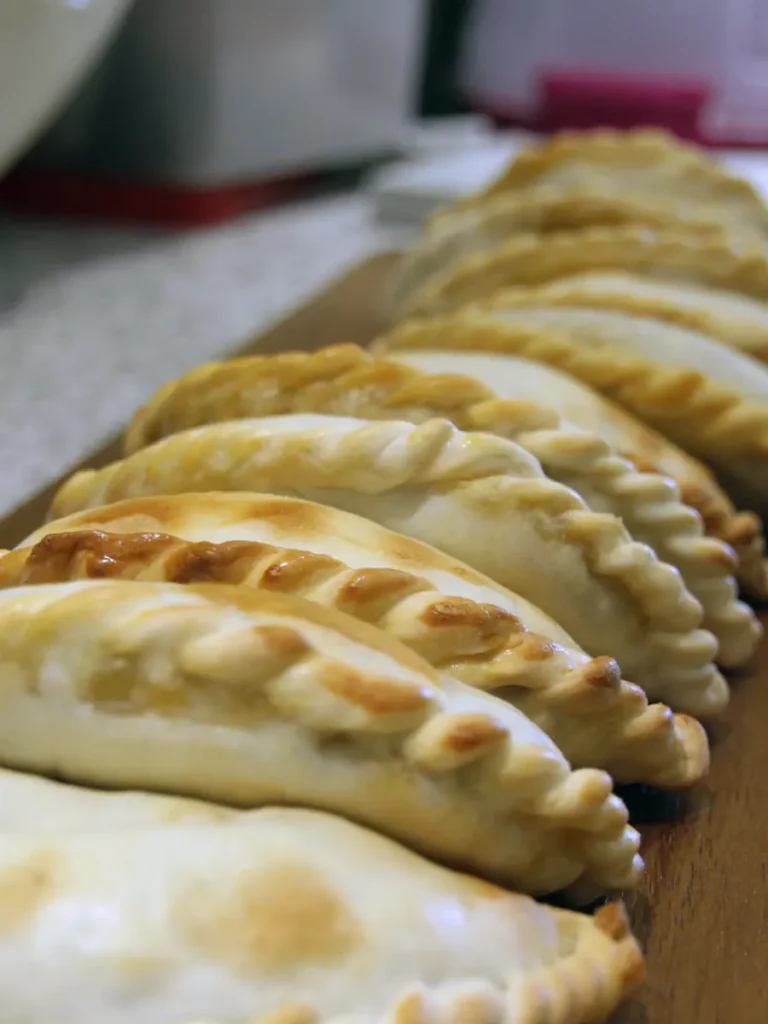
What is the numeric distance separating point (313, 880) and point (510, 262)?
781mm

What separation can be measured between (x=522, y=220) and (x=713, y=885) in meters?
0.80

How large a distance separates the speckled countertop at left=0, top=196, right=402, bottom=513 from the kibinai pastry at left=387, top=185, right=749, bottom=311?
0.76 ft

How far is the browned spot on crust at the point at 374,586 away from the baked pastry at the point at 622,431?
10.3 inches

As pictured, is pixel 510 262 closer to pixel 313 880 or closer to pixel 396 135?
pixel 313 880

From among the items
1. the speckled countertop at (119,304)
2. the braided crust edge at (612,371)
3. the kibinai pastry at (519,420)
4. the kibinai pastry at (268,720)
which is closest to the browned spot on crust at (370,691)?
the kibinai pastry at (268,720)

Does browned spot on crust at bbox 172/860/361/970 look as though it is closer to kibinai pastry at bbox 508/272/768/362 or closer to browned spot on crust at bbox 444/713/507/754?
browned spot on crust at bbox 444/713/507/754

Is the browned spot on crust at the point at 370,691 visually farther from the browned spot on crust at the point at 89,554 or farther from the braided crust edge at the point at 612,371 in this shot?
the braided crust edge at the point at 612,371

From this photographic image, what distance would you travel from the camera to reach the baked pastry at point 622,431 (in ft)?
2.46

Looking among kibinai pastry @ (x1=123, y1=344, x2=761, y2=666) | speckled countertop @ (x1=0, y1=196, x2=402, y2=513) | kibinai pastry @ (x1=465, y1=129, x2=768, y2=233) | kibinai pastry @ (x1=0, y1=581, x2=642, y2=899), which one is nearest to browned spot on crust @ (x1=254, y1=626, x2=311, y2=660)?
kibinai pastry @ (x1=0, y1=581, x2=642, y2=899)

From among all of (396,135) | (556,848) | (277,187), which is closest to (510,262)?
(556,848)

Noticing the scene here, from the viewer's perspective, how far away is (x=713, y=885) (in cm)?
56

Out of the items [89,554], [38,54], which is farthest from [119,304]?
[89,554]

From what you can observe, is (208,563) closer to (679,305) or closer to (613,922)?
(613,922)

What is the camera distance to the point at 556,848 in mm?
470
